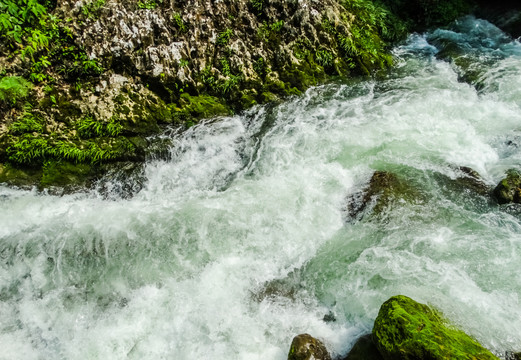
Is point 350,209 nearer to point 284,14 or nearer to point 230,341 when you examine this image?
point 230,341

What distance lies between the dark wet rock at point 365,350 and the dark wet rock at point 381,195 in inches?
102

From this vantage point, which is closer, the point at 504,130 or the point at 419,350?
the point at 419,350

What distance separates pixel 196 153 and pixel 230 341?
470 cm

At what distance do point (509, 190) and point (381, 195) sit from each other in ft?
8.12

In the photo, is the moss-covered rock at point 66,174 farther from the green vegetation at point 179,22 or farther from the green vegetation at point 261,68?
the green vegetation at point 261,68

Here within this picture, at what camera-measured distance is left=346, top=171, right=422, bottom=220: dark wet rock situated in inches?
265

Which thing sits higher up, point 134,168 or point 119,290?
point 134,168

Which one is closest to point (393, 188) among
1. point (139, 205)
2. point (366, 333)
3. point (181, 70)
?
point (366, 333)

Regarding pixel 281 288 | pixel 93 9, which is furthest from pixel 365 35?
pixel 281 288

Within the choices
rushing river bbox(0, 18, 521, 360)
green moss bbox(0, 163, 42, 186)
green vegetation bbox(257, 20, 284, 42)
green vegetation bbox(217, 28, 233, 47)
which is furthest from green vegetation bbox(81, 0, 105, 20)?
green vegetation bbox(257, 20, 284, 42)

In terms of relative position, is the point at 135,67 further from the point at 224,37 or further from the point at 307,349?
the point at 307,349

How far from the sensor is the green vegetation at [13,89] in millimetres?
7352

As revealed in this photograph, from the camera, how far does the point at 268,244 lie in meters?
6.36

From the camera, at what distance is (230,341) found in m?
5.08
